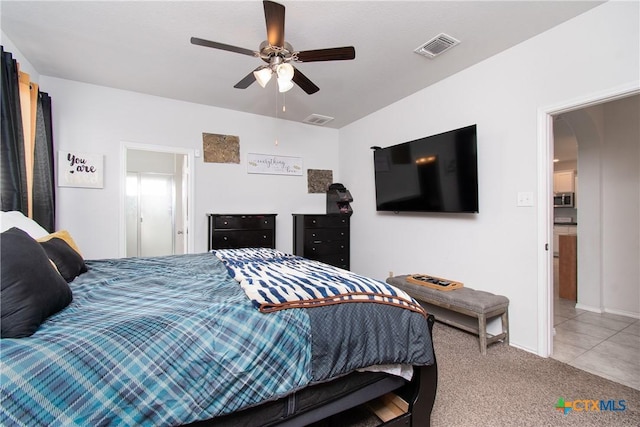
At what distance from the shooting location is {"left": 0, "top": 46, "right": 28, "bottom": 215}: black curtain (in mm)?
2137

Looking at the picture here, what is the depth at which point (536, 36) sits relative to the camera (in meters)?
2.38

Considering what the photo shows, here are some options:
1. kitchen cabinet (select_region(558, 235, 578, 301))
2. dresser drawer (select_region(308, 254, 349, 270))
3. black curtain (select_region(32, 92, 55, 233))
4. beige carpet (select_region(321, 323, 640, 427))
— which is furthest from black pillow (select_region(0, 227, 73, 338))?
kitchen cabinet (select_region(558, 235, 578, 301))

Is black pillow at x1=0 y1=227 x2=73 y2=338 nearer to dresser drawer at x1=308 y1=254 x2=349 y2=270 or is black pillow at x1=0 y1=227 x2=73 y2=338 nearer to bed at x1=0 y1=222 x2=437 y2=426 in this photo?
bed at x1=0 y1=222 x2=437 y2=426

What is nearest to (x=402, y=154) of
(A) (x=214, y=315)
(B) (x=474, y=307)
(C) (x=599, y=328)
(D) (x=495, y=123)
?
(D) (x=495, y=123)

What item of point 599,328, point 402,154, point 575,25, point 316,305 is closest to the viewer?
point 316,305

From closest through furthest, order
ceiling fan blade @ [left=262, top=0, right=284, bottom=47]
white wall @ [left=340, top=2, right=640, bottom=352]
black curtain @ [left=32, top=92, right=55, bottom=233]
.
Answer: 1. ceiling fan blade @ [left=262, top=0, right=284, bottom=47]
2. white wall @ [left=340, top=2, right=640, bottom=352]
3. black curtain @ [left=32, top=92, right=55, bottom=233]

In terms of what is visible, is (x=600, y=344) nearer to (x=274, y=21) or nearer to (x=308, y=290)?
(x=308, y=290)

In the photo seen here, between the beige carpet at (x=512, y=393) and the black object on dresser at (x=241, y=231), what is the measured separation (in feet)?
8.24

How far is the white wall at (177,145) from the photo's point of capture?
3256mm

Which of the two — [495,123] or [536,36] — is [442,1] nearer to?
[536,36]

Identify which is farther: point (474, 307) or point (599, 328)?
point (599, 328)

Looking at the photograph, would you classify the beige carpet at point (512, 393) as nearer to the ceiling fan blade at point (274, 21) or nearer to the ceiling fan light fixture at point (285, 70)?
the ceiling fan light fixture at point (285, 70)

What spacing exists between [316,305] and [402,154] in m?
2.72

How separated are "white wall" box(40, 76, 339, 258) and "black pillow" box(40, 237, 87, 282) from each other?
1.83 metres
